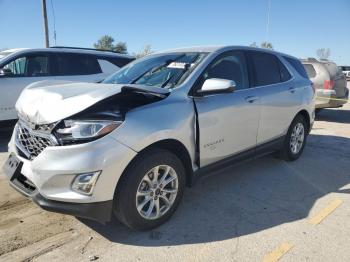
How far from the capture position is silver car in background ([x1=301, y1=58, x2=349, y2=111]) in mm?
10031

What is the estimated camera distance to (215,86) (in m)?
3.52

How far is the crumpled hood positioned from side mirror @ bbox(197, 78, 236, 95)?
41 centimetres

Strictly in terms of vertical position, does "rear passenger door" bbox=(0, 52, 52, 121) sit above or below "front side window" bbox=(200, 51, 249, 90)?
below

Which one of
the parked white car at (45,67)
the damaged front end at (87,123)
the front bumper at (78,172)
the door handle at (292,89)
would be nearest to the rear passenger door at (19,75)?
the parked white car at (45,67)

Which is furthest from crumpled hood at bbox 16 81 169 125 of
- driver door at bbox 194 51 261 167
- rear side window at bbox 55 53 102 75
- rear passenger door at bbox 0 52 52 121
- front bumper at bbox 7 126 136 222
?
rear side window at bbox 55 53 102 75

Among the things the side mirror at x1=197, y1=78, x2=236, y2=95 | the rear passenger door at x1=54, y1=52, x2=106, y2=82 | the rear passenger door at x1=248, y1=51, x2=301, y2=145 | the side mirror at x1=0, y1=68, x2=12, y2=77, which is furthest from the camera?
the rear passenger door at x1=54, y1=52, x2=106, y2=82

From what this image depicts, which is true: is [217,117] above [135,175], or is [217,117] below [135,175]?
above

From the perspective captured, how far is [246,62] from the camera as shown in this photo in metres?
4.52

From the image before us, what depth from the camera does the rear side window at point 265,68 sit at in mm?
4664

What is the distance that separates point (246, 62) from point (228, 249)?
2440 mm

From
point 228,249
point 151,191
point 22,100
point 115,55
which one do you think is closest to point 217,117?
point 151,191

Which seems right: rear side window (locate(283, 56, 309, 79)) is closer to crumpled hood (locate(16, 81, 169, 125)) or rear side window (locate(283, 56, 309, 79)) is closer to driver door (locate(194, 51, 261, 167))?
driver door (locate(194, 51, 261, 167))

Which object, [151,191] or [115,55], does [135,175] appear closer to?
[151,191]

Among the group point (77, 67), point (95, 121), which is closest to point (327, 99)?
point (77, 67)
